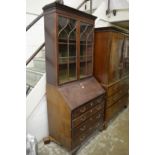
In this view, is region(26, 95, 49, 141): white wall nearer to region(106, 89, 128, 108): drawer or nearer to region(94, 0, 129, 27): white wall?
region(106, 89, 128, 108): drawer

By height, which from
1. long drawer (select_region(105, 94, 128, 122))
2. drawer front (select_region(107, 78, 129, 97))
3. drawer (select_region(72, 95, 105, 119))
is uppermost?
drawer front (select_region(107, 78, 129, 97))

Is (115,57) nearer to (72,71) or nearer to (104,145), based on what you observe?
Result: (72,71)

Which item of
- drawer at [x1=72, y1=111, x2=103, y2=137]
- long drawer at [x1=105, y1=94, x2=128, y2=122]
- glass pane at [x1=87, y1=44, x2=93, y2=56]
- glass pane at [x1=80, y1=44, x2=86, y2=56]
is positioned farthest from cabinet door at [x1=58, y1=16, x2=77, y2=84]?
long drawer at [x1=105, y1=94, x2=128, y2=122]

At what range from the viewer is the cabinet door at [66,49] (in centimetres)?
185

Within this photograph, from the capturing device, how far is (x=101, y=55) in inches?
96.8

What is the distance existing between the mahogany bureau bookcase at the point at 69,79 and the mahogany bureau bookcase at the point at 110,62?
0.78ft

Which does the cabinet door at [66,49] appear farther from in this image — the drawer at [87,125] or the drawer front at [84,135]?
the drawer front at [84,135]

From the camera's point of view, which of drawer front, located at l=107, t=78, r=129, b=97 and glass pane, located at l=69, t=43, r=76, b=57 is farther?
drawer front, located at l=107, t=78, r=129, b=97

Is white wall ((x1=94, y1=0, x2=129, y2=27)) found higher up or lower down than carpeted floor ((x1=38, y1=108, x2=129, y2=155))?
higher up

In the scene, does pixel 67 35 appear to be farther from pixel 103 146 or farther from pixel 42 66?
pixel 103 146

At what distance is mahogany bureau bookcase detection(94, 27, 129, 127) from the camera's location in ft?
7.81
